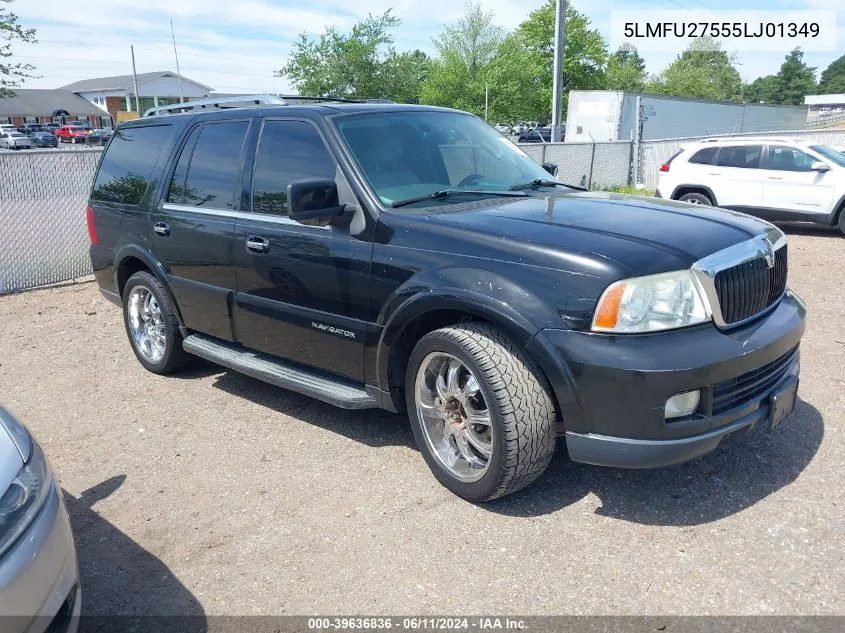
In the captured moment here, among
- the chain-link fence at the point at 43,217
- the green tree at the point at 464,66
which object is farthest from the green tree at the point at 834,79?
the chain-link fence at the point at 43,217

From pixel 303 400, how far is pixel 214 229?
135cm

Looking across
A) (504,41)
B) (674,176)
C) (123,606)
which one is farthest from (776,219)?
(504,41)

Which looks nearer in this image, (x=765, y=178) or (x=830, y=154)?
(x=830, y=154)

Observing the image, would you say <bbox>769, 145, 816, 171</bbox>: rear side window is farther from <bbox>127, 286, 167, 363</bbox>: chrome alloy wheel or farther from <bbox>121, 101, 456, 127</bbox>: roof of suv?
<bbox>127, 286, 167, 363</bbox>: chrome alloy wheel

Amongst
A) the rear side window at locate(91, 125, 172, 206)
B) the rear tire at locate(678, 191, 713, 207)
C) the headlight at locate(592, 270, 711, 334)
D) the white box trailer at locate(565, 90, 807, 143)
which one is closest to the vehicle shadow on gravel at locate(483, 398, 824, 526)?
the headlight at locate(592, 270, 711, 334)

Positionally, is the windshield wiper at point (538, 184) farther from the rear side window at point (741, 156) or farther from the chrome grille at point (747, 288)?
the rear side window at point (741, 156)

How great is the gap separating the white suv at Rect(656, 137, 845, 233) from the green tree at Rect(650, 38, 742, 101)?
227ft

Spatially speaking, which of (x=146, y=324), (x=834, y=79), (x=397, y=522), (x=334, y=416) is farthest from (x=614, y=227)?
(x=834, y=79)

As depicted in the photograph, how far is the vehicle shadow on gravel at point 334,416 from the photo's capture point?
4.43 m

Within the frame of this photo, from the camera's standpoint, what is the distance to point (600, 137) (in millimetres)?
30500

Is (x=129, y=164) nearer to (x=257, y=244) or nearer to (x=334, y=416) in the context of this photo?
(x=257, y=244)

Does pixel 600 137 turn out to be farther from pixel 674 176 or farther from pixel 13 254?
pixel 13 254

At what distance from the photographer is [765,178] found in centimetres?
1203

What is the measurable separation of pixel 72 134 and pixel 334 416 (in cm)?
5607
